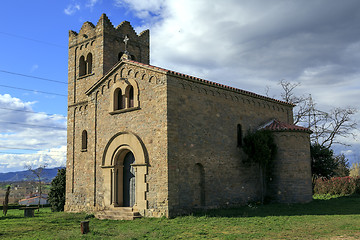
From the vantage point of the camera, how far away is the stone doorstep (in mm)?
15719

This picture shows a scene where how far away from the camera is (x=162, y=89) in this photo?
15.9 m

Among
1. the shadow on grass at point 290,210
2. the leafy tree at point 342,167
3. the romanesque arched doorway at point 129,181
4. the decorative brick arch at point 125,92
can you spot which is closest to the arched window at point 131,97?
the decorative brick arch at point 125,92

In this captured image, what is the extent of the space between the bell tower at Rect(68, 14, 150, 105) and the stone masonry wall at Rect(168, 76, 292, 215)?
7324 millimetres

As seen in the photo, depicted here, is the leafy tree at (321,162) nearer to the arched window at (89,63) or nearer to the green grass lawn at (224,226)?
the green grass lawn at (224,226)

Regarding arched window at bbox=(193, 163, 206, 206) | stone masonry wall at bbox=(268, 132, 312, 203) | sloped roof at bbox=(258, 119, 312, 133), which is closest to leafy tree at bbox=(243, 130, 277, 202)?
stone masonry wall at bbox=(268, 132, 312, 203)

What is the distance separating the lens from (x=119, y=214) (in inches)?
640

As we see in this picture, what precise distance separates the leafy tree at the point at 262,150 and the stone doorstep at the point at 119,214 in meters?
7.15

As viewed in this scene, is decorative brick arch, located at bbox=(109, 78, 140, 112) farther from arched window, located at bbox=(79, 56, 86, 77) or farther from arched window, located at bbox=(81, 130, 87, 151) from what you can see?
arched window, located at bbox=(79, 56, 86, 77)

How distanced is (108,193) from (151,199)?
314 centimetres

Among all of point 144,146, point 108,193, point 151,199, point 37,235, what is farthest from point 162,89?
point 37,235

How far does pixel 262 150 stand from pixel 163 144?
6192 mm

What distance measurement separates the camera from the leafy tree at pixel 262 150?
742 inches

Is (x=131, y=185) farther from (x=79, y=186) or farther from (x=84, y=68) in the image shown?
(x=84, y=68)

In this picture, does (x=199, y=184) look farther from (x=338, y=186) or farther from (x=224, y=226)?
(x=338, y=186)
